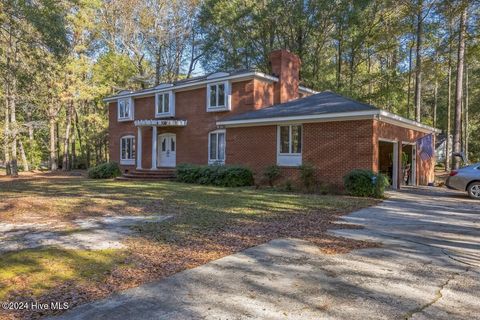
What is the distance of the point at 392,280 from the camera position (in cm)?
425

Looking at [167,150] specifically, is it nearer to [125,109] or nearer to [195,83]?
[195,83]

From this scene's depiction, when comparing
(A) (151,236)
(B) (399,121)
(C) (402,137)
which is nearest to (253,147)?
(B) (399,121)

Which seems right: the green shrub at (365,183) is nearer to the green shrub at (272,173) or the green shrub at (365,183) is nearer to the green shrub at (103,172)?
the green shrub at (272,173)

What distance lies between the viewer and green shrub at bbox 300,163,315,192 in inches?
569

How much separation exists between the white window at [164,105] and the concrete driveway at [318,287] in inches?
691

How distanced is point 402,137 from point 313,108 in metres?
4.50

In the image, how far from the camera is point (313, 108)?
597 inches

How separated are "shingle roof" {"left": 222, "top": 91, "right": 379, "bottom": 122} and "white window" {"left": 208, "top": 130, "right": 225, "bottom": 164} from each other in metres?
1.52

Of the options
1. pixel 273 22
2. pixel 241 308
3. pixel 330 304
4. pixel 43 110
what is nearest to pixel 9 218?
pixel 241 308

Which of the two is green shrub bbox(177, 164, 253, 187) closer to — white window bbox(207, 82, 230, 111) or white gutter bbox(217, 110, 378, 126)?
white gutter bbox(217, 110, 378, 126)

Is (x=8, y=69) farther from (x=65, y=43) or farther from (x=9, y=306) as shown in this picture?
(x=9, y=306)

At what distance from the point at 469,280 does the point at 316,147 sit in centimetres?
1080

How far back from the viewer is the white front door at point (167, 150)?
73.4 ft

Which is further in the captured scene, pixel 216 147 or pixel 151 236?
pixel 216 147
